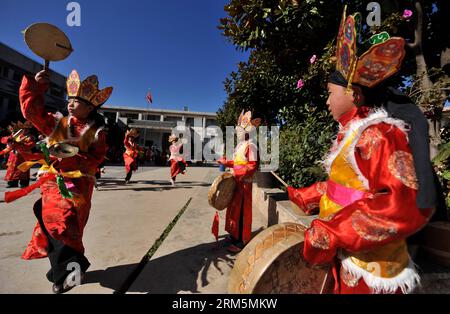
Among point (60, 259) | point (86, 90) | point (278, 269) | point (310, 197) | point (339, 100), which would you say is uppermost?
point (86, 90)

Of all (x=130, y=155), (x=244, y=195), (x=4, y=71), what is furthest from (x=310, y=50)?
(x=4, y=71)

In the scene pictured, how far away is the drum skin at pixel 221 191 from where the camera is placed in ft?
Answer: 9.28

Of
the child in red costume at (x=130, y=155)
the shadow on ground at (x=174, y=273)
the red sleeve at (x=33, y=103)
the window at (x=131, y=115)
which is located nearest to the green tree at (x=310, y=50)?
the shadow on ground at (x=174, y=273)

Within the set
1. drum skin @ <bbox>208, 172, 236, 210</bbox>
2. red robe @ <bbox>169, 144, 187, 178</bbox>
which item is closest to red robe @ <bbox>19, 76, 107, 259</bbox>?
drum skin @ <bbox>208, 172, 236, 210</bbox>

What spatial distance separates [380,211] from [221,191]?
6.95ft

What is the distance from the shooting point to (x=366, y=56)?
103 centimetres

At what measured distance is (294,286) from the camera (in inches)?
40.5

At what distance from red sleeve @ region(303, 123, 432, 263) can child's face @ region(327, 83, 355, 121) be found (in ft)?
0.86

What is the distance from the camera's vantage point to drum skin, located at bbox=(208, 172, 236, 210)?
2828mm

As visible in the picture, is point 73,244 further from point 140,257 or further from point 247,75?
point 247,75

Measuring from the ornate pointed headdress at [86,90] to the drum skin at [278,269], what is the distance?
220cm

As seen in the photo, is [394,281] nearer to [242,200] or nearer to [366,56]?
[366,56]

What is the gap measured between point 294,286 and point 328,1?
435 cm
